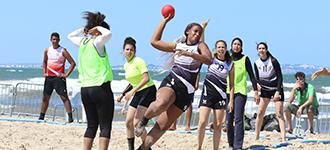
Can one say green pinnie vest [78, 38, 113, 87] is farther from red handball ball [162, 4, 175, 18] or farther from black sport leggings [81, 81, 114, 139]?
red handball ball [162, 4, 175, 18]

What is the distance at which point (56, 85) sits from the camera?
14.9 metres

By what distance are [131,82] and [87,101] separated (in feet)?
6.14

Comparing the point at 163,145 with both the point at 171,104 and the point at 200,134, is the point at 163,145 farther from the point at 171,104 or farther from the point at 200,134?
the point at 171,104

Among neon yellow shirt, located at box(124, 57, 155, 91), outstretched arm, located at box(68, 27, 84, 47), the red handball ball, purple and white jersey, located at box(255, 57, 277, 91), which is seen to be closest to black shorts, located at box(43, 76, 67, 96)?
purple and white jersey, located at box(255, 57, 277, 91)

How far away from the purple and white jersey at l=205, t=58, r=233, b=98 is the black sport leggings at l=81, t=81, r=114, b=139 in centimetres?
225

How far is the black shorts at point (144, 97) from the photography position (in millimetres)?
9945

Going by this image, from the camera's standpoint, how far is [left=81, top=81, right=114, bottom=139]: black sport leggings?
8.30 metres

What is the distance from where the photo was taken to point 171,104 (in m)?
8.50

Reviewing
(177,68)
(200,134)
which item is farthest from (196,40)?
(200,134)

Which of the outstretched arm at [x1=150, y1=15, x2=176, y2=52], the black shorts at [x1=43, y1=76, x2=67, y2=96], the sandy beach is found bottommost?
the sandy beach

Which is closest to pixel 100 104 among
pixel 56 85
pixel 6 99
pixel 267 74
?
pixel 267 74

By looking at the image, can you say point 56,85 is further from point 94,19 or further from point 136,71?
point 94,19

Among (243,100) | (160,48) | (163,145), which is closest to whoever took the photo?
(160,48)

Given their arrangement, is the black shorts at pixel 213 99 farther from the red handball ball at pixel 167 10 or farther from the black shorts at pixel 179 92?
the red handball ball at pixel 167 10
